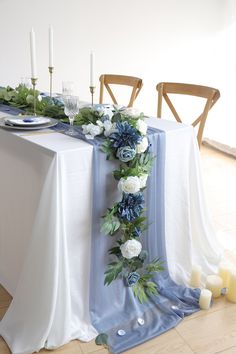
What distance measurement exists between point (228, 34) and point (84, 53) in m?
1.80

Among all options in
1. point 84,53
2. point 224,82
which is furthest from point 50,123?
point 224,82

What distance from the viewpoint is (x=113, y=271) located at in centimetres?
149

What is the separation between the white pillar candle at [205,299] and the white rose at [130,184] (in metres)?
0.59

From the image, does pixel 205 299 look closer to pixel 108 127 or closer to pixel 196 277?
pixel 196 277

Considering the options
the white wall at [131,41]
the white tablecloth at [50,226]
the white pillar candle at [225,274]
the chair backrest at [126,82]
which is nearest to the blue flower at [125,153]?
the white tablecloth at [50,226]

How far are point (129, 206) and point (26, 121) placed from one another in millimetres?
579

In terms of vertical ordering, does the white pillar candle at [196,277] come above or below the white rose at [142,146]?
below

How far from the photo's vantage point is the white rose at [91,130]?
4.74ft

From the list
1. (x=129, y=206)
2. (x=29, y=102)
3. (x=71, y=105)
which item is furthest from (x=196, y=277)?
(x=29, y=102)

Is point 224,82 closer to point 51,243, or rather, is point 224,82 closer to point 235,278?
point 235,278

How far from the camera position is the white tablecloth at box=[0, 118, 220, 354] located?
130 cm

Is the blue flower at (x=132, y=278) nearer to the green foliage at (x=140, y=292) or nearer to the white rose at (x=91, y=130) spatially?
the green foliage at (x=140, y=292)

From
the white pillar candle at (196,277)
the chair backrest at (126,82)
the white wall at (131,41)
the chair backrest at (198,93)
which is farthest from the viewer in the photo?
the white wall at (131,41)

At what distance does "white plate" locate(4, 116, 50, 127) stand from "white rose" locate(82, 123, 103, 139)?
0.81 ft
